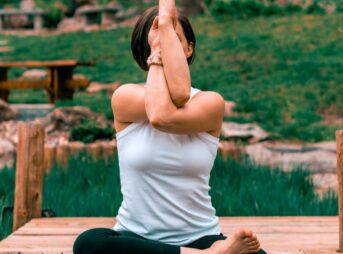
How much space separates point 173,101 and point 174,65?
11 centimetres

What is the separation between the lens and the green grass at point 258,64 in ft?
31.9

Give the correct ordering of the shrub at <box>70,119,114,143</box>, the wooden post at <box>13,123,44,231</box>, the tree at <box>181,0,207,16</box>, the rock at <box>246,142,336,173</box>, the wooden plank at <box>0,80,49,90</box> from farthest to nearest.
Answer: the tree at <box>181,0,207,16</box>, the wooden plank at <box>0,80,49,90</box>, the shrub at <box>70,119,114,143</box>, the rock at <box>246,142,336,173</box>, the wooden post at <box>13,123,44,231</box>

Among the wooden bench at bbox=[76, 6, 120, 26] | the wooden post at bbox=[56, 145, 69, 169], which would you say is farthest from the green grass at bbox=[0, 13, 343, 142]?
the wooden bench at bbox=[76, 6, 120, 26]

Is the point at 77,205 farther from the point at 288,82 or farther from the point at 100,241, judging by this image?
the point at 288,82

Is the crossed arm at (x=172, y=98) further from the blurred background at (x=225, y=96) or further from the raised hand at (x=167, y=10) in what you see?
the blurred background at (x=225, y=96)

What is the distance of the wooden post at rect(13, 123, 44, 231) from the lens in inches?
136

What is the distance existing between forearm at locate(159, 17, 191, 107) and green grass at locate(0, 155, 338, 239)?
155 cm

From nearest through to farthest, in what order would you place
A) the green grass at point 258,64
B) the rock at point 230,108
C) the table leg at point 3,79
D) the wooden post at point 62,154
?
the wooden post at point 62,154, the rock at point 230,108, the green grass at point 258,64, the table leg at point 3,79

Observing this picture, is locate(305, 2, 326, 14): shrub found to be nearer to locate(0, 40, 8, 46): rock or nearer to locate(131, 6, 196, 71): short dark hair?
locate(0, 40, 8, 46): rock

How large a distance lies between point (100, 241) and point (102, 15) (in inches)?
818

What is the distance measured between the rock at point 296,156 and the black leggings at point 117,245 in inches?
148

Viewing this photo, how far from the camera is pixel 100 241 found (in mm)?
2355

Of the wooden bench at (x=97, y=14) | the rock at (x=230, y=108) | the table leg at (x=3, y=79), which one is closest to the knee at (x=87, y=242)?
the rock at (x=230, y=108)

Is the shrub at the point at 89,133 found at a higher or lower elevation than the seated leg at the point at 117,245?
lower
